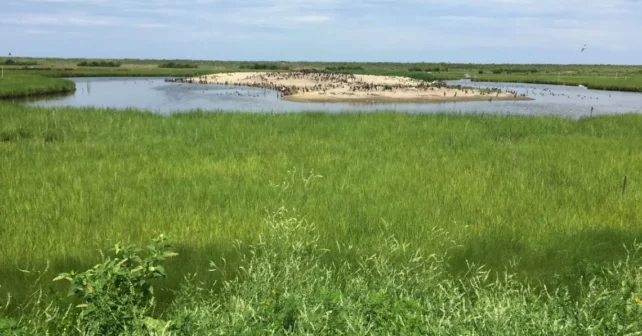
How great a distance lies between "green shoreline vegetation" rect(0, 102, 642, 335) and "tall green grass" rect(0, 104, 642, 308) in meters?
0.04

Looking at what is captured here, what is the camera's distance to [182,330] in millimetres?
3492

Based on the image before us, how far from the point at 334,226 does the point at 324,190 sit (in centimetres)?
164

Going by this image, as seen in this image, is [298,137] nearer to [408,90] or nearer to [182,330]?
[182,330]

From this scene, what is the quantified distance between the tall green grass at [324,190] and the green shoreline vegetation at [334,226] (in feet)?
0.12

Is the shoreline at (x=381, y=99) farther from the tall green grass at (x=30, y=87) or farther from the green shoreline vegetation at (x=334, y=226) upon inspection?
the green shoreline vegetation at (x=334, y=226)

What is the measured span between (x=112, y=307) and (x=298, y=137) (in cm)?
923

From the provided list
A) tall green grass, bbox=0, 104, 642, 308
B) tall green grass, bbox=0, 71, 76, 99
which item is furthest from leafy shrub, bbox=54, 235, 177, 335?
tall green grass, bbox=0, 71, 76, 99

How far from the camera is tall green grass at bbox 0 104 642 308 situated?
5.73m

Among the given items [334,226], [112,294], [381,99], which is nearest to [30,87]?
[381,99]

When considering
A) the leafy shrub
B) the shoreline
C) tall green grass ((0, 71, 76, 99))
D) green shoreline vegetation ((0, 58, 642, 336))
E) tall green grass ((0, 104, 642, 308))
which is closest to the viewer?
the leafy shrub

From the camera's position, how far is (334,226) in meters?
6.23

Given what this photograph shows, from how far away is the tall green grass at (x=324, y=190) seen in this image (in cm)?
573

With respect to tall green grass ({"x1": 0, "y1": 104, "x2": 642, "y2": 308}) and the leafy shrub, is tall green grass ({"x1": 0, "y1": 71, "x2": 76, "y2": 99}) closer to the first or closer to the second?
tall green grass ({"x1": 0, "y1": 104, "x2": 642, "y2": 308})

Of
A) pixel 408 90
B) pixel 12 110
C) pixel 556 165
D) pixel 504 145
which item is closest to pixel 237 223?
pixel 556 165
